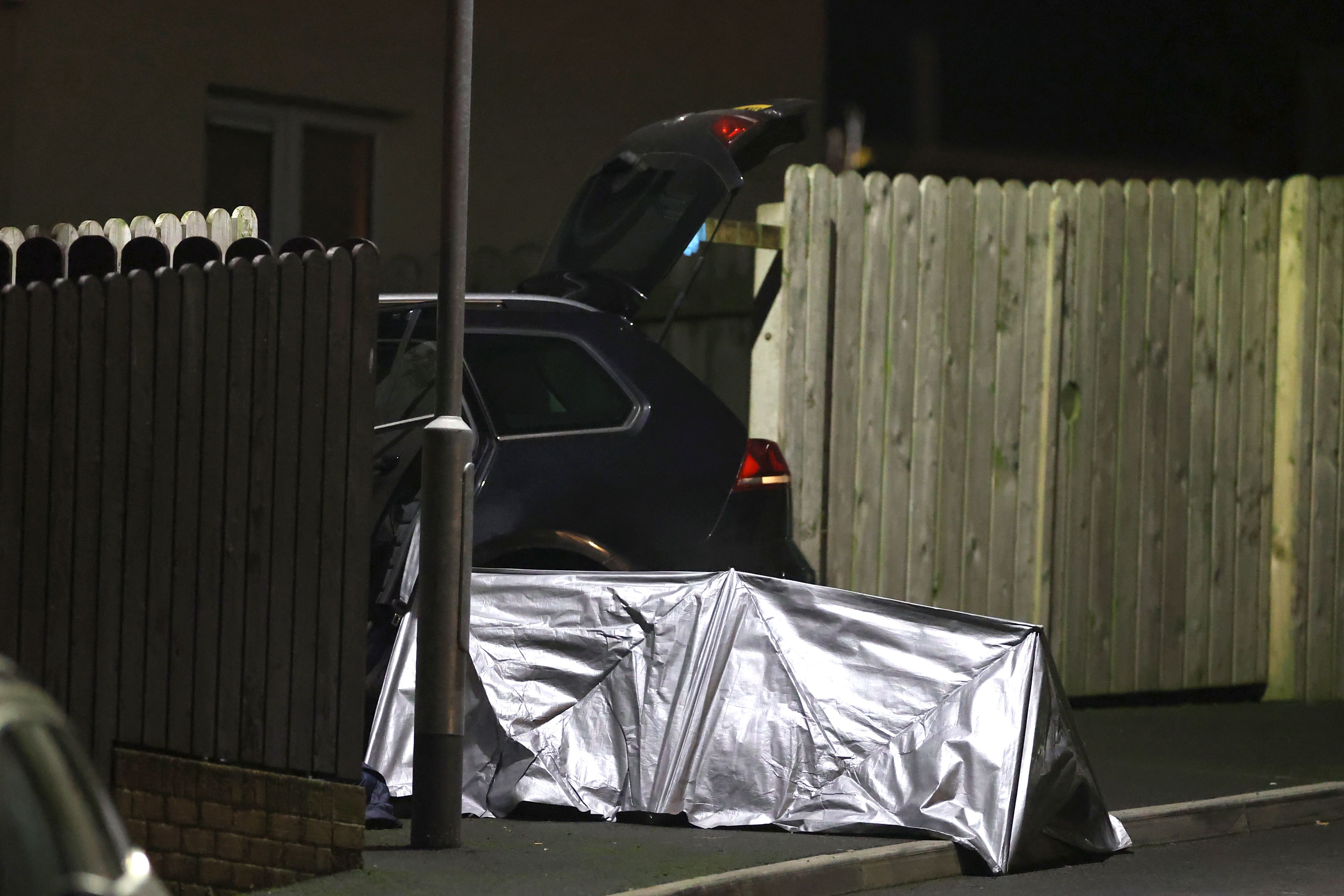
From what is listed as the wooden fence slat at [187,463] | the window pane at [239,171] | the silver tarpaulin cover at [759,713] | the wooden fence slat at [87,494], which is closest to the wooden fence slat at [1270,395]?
the silver tarpaulin cover at [759,713]

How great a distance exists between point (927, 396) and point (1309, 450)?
2517 mm

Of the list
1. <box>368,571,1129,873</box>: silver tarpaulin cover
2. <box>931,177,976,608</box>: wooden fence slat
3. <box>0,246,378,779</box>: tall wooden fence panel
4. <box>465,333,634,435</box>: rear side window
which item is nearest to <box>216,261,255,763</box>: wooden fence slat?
<box>0,246,378,779</box>: tall wooden fence panel

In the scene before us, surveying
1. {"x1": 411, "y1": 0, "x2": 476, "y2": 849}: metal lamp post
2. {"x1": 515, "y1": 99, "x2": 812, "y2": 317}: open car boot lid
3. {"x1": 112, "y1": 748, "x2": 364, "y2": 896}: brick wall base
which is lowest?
{"x1": 112, "y1": 748, "x2": 364, "y2": 896}: brick wall base

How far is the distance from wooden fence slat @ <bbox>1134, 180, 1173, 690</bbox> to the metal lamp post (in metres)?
5.09

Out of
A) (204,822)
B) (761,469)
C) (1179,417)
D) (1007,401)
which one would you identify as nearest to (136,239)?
(204,822)

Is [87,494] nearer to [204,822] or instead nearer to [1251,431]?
[204,822]

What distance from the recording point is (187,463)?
5594mm

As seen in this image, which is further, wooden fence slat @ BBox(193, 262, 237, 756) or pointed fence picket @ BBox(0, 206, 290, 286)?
pointed fence picket @ BBox(0, 206, 290, 286)

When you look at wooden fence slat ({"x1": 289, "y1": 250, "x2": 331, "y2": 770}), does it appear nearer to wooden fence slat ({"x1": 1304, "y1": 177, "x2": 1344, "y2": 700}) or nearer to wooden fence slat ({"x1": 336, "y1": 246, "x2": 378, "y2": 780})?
wooden fence slat ({"x1": 336, "y1": 246, "x2": 378, "y2": 780})

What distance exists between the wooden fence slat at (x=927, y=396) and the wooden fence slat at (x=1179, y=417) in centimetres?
146

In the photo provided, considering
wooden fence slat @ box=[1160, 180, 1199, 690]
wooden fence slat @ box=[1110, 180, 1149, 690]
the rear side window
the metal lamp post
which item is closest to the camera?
the metal lamp post

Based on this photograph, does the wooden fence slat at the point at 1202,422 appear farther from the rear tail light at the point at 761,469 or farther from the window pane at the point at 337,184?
the window pane at the point at 337,184

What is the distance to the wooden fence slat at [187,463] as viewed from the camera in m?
5.58

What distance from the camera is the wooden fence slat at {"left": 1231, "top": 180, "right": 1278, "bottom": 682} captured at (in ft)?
34.4
